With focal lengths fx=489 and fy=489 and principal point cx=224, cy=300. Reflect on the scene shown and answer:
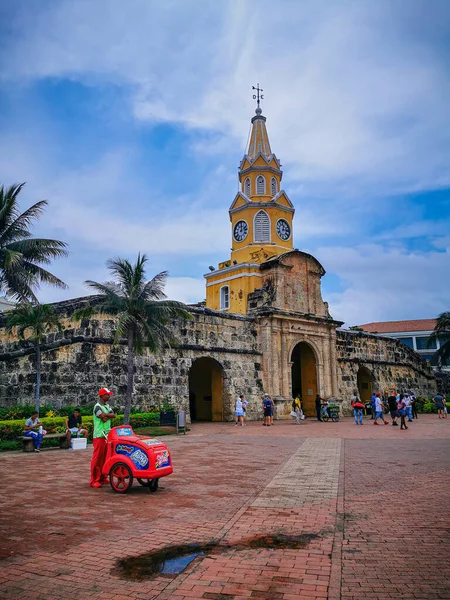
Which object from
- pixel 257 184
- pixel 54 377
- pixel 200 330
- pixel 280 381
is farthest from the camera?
pixel 257 184

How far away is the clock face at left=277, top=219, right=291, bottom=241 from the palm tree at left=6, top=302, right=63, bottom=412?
641 inches

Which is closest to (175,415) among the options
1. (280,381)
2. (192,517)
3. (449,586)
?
(280,381)

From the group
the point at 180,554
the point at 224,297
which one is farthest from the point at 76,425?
the point at 224,297

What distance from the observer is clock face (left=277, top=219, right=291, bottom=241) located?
102 feet

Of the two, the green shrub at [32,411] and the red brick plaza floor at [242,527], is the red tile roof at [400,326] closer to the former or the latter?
the green shrub at [32,411]

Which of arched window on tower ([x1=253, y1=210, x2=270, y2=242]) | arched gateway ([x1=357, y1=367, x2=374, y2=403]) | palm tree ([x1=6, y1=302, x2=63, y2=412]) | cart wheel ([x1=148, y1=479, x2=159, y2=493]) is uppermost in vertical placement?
arched window on tower ([x1=253, y1=210, x2=270, y2=242])

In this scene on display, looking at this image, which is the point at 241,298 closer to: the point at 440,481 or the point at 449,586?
the point at 440,481

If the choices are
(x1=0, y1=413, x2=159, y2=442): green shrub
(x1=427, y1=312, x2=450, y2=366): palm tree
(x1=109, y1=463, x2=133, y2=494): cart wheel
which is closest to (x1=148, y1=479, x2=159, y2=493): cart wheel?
(x1=109, y1=463, x2=133, y2=494): cart wheel

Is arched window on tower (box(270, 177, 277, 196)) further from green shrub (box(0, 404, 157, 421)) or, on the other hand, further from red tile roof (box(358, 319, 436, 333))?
red tile roof (box(358, 319, 436, 333))

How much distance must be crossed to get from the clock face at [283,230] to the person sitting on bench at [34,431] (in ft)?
68.1

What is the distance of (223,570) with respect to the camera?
14.9 ft

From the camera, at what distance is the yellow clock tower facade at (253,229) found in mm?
28938

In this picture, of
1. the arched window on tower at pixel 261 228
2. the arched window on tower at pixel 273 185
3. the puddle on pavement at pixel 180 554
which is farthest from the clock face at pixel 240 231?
the puddle on pavement at pixel 180 554

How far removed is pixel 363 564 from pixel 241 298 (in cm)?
2413
